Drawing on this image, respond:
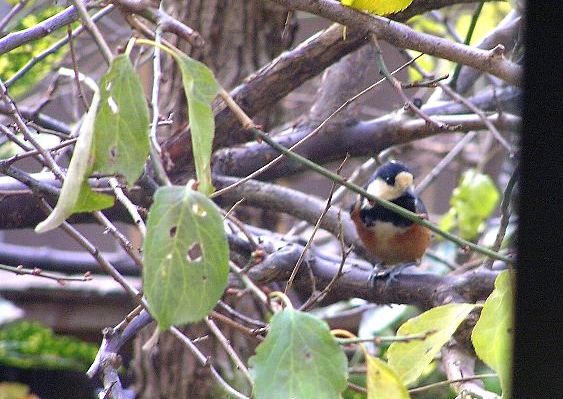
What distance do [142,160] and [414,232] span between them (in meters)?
1.75

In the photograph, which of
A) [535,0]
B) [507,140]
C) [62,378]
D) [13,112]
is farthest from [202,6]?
[535,0]

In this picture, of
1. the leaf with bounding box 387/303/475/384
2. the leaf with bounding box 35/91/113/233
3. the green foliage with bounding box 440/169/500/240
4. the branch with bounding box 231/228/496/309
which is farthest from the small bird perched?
the leaf with bounding box 35/91/113/233

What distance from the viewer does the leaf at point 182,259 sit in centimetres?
85

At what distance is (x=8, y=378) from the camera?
3256mm

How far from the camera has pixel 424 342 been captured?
1.11 meters

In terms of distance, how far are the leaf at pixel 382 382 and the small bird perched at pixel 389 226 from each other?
5.04ft

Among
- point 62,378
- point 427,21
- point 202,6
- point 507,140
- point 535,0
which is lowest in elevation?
point 62,378

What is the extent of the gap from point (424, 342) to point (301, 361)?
27 cm

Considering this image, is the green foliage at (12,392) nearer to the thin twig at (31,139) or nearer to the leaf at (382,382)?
the thin twig at (31,139)

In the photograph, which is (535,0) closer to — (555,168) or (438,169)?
(555,168)

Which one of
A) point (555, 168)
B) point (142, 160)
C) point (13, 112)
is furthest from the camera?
point (13, 112)

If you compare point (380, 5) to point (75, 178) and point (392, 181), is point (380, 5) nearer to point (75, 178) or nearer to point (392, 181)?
point (75, 178)

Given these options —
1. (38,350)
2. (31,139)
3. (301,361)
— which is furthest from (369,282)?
(38,350)

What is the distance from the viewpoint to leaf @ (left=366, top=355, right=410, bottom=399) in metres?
0.93
